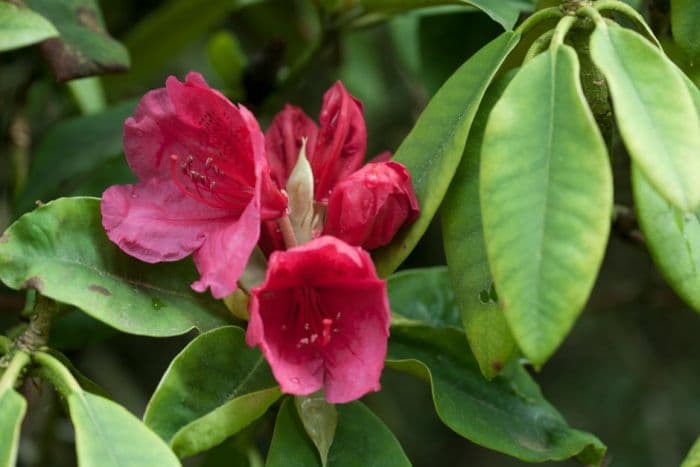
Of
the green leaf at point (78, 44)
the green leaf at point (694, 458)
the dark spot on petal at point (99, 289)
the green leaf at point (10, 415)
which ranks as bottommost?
the green leaf at point (694, 458)

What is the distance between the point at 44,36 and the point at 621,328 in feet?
5.51

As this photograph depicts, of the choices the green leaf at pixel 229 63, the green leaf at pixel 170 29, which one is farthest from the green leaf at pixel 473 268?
the green leaf at pixel 170 29

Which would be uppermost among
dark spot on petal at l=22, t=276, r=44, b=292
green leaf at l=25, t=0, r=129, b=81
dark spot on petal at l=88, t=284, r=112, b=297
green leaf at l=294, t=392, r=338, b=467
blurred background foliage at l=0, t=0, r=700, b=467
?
green leaf at l=25, t=0, r=129, b=81

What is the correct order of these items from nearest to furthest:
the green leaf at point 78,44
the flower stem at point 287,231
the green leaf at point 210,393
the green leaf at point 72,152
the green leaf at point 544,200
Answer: the green leaf at point 544,200, the green leaf at point 210,393, the flower stem at point 287,231, the green leaf at point 78,44, the green leaf at point 72,152

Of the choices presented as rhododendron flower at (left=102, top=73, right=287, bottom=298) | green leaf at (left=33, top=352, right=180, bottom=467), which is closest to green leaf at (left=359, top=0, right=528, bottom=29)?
rhododendron flower at (left=102, top=73, right=287, bottom=298)

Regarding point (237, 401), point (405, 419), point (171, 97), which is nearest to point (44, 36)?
point (171, 97)

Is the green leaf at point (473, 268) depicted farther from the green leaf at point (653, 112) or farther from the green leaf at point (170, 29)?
the green leaf at point (170, 29)

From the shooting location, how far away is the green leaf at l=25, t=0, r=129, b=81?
44.1 inches

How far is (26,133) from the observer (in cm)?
166

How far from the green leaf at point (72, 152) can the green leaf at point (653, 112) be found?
0.72 metres

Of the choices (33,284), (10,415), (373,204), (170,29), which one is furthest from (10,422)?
(170,29)

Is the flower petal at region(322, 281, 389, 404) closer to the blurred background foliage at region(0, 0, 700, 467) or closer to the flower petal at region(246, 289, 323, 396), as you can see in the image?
the flower petal at region(246, 289, 323, 396)

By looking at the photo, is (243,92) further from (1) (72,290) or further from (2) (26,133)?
(1) (72,290)

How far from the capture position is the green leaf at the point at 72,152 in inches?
55.1
